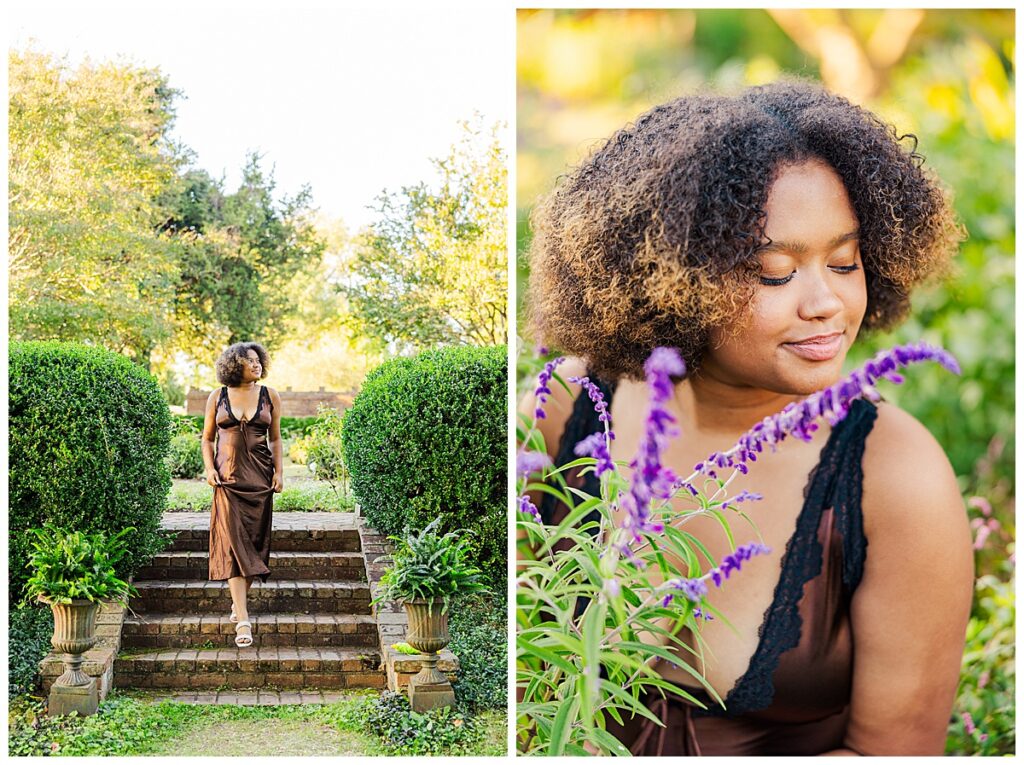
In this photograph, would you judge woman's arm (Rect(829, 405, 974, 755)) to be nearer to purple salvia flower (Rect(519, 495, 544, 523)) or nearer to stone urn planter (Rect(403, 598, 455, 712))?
purple salvia flower (Rect(519, 495, 544, 523))

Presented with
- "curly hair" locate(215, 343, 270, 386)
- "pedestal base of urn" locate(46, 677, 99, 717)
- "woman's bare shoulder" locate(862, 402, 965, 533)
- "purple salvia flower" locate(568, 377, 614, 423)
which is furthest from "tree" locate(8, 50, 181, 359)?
"woman's bare shoulder" locate(862, 402, 965, 533)

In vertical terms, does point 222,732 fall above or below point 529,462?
Answer: below

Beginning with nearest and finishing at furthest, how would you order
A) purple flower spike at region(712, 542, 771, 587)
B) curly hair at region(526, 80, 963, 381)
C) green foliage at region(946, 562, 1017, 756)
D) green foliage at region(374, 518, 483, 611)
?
1. purple flower spike at region(712, 542, 771, 587)
2. curly hair at region(526, 80, 963, 381)
3. green foliage at region(946, 562, 1017, 756)
4. green foliage at region(374, 518, 483, 611)

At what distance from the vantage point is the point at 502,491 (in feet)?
9.23

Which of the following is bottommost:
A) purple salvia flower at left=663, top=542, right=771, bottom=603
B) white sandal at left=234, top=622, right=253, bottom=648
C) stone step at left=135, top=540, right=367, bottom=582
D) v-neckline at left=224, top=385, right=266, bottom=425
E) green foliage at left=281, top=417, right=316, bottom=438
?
white sandal at left=234, top=622, right=253, bottom=648

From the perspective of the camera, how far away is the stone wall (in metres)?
2.80

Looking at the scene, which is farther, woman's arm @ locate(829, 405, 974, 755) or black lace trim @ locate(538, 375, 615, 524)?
black lace trim @ locate(538, 375, 615, 524)

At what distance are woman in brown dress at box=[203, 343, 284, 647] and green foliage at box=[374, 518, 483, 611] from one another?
40cm

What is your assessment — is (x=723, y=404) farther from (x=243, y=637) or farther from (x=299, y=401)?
(x=243, y=637)

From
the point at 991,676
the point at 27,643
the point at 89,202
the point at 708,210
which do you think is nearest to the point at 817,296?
the point at 708,210

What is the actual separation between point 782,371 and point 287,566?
5.30 feet

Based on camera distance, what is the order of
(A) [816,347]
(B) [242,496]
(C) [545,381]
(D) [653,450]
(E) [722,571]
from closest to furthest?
(D) [653,450], (E) [722,571], (A) [816,347], (C) [545,381], (B) [242,496]

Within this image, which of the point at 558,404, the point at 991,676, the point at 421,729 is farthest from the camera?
the point at 421,729

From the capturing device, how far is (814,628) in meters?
2.14
